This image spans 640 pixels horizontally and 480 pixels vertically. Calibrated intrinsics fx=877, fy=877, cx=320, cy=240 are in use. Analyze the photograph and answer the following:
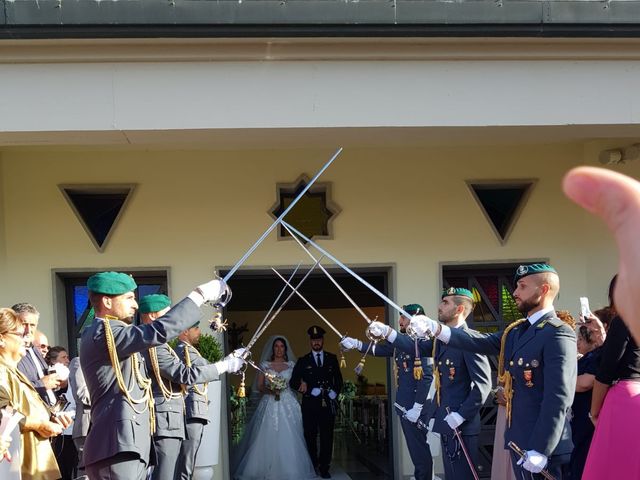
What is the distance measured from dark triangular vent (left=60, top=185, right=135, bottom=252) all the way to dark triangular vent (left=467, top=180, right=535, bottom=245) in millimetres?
3261

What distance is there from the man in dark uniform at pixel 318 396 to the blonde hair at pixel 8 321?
500 cm

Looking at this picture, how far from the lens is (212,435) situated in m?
7.64

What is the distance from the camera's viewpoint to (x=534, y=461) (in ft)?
13.6

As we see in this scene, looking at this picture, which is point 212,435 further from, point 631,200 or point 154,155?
point 631,200

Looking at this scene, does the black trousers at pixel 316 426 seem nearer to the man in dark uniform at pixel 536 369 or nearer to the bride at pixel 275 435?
the bride at pixel 275 435

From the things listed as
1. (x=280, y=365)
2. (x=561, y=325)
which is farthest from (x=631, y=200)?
(x=280, y=365)

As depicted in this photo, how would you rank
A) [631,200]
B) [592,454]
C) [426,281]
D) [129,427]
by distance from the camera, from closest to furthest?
[631,200] < [592,454] < [129,427] < [426,281]

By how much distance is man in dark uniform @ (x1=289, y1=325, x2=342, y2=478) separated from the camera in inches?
366

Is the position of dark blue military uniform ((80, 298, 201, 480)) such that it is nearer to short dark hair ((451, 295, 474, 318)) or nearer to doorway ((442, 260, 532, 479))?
short dark hair ((451, 295, 474, 318))

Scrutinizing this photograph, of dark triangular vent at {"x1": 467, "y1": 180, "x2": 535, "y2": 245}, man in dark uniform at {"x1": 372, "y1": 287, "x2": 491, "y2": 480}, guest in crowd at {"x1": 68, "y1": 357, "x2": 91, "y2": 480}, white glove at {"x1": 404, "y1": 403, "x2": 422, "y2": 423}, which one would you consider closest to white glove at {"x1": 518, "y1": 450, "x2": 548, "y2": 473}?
man in dark uniform at {"x1": 372, "y1": 287, "x2": 491, "y2": 480}

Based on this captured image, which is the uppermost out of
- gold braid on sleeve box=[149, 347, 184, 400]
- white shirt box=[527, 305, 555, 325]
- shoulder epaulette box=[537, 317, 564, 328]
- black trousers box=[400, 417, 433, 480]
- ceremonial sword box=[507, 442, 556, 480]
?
white shirt box=[527, 305, 555, 325]

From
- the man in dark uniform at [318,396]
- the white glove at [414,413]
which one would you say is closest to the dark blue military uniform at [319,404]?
the man in dark uniform at [318,396]

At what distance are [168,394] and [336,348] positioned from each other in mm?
9478

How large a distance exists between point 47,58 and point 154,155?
2.09 m
